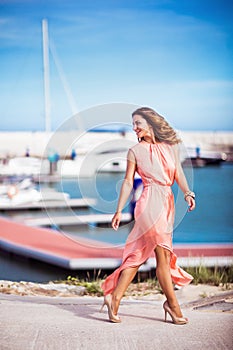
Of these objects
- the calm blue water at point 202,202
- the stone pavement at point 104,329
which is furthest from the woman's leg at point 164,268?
the calm blue water at point 202,202

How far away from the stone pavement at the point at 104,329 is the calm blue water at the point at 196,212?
2.29 ft

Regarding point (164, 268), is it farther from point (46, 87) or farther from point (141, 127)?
point (46, 87)

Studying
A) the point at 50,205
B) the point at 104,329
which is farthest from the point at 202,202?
the point at 104,329

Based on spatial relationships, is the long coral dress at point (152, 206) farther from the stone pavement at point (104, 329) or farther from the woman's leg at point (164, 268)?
the stone pavement at point (104, 329)

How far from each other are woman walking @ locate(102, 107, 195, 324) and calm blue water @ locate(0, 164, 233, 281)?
28.7 inches

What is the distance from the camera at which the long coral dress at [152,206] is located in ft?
9.72

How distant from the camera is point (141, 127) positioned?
9.84ft

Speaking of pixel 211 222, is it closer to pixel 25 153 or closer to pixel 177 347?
pixel 25 153

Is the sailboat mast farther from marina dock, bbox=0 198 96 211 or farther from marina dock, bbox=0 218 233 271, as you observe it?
marina dock, bbox=0 198 96 211

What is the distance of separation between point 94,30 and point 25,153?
1389 millimetres

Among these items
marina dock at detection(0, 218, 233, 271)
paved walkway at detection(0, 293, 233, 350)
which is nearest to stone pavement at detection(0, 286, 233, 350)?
paved walkway at detection(0, 293, 233, 350)

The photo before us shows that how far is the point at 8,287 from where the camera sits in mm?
4000

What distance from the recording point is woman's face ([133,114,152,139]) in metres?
3.00

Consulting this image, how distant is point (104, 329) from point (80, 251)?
1916mm
